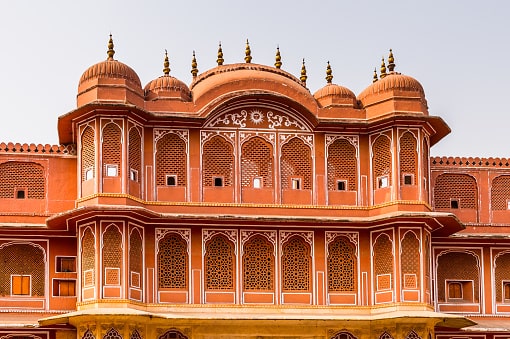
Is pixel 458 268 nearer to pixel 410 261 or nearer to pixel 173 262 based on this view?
pixel 410 261

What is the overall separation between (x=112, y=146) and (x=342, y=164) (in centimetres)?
547

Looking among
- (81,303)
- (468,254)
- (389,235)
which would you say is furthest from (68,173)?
(468,254)

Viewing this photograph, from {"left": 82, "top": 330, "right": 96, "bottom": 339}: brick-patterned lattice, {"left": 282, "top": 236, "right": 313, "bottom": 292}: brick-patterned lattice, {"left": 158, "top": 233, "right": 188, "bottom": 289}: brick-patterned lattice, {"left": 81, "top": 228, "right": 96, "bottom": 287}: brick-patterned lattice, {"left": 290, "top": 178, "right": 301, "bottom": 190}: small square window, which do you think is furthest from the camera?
{"left": 290, "top": 178, "right": 301, "bottom": 190}: small square window

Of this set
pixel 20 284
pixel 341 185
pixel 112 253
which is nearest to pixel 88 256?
pixel 112 253

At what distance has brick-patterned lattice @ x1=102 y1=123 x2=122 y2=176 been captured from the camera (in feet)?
83.0

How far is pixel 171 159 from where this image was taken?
26.3 m

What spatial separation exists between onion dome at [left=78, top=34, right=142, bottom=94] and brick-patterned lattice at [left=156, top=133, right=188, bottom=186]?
1364 mm

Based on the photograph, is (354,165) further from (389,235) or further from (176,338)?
(176,338)

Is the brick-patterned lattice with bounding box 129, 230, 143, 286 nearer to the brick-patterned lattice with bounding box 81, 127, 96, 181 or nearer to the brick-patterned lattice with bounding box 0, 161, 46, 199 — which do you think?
the brick-patterned lattice with bounding box 81, 127, 96, 181

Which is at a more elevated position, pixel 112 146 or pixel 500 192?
pixel 112 146

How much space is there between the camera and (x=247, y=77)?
26672 mm

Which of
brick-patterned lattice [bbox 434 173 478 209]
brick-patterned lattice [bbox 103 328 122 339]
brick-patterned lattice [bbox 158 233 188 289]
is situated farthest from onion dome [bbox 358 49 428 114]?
brick-patterned lattice [bbox 103 328 122 339]

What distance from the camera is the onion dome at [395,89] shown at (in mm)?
26750

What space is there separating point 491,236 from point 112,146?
374 inches
